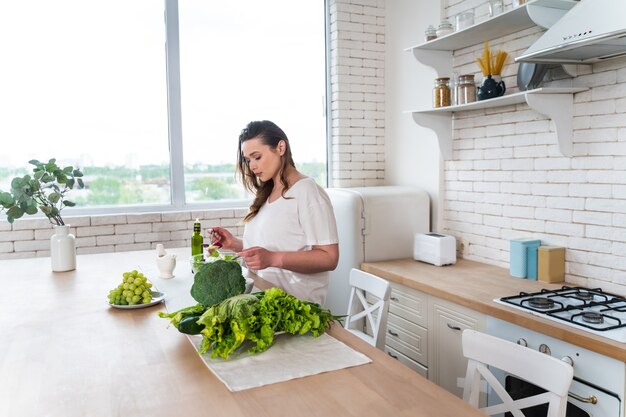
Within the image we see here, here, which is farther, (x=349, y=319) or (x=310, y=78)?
(x=310, y=78)

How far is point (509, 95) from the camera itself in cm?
275

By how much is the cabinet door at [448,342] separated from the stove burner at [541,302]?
0.29 meters

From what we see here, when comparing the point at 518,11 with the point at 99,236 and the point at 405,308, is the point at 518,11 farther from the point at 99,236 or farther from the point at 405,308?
the point at 99,236

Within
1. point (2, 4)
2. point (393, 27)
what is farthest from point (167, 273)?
point (393, 27)

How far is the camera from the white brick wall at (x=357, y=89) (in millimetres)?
4301

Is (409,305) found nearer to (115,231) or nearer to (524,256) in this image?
(524,256)

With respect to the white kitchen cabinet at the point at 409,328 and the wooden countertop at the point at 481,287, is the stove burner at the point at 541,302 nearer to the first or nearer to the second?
the wooden countertop at the point at 481,287

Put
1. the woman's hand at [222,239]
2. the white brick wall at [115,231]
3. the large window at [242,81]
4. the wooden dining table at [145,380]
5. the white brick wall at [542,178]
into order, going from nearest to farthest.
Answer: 1. the wooden dining table at [145,380]
2. the white brick wall at [542,178]
3. the woman's hand at [222,239]
4. the white brick wall at [115,231]
5. the large window at [242,81]

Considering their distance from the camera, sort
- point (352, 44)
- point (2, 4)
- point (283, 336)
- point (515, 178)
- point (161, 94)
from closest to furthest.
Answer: point (283, 336)
point (515, 178)
point (2, 4)
point (161, 94)
point (352, 44)

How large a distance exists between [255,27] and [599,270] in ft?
9.88

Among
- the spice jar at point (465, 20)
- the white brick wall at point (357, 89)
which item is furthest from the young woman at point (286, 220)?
the white brick wall at point (357, 89)

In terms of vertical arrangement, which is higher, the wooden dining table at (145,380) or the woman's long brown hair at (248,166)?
the woman's long brown hair at (248,166)

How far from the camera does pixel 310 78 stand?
4445 millimetres

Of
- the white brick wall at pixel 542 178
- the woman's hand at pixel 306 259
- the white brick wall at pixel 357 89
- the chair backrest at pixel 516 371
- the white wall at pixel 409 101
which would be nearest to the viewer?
the chair backrest at pixel 516 371
